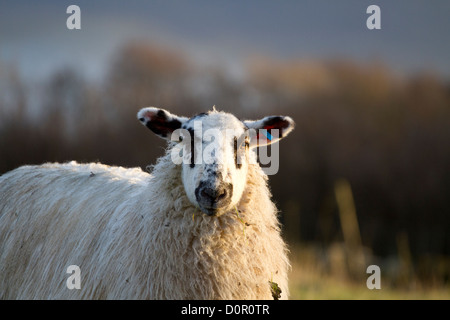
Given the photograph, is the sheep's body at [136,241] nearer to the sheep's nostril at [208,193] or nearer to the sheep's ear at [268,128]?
the sheep's ear at [268,128]

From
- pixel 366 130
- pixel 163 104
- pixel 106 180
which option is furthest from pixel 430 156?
pixel 106 180

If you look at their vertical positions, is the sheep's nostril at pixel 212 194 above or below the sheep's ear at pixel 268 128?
below

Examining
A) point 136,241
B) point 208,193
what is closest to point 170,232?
point 136,241

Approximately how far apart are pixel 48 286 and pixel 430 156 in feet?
90.0

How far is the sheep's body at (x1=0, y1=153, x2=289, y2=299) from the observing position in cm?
377

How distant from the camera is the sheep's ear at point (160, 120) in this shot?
4.13m

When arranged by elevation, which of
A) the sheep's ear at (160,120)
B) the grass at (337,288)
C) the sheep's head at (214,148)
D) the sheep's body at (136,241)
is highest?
the sheep's ear at (160,120)

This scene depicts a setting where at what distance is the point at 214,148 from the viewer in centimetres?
367

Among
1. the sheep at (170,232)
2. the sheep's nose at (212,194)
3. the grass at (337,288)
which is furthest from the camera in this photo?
the grass at (337,288)

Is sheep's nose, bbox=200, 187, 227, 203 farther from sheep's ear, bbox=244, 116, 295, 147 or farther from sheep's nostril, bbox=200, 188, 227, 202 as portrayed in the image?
sheep's ear, bbox=244, 116, 295, 147

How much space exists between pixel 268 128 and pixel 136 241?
4.99ft

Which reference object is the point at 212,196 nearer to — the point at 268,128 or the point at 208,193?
the point at 208,193

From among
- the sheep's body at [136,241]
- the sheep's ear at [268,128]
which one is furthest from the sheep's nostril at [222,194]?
the sheep's ear at [268,128]

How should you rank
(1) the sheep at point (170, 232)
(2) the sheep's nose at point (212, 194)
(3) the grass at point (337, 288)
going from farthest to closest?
(3) the grass at point (337, 288)
(1) the sheep at point (170, 232)
(2) the sheep's nose at point (212, 194)
